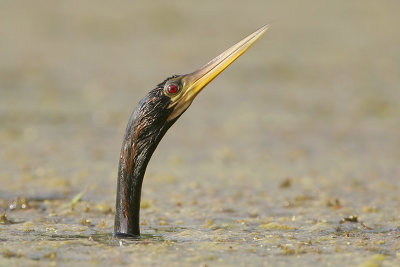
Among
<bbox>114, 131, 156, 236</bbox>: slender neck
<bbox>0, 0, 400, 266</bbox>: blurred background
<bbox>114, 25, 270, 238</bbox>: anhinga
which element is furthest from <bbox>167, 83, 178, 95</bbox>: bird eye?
<bbox>0, 0, 400, 266</bbox>: blurred background

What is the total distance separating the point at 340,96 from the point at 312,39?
3519 millimetres

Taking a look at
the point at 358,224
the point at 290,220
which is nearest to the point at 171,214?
the point at 290,220

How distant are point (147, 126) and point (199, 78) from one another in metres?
0.48

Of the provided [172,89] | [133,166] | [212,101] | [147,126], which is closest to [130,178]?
[133,166]

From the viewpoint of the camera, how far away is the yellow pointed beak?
5.42m

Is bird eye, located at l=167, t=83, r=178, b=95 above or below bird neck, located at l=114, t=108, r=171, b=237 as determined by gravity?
above

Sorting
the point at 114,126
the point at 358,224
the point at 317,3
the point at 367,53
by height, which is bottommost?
the point at 358,224

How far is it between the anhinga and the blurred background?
819 mm

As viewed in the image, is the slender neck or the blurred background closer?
the slender neck

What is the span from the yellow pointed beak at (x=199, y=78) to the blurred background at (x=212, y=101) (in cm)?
132

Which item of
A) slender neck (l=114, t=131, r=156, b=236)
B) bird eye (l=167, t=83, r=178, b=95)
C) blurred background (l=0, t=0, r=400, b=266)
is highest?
blurred background (l=0, t=0, r=400, b=266)

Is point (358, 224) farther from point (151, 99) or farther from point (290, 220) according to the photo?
point (151, 99)

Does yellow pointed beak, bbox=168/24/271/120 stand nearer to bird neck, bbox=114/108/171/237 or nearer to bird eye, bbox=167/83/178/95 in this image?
bird eye, bbox=167/83/178/95

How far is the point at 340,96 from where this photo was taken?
45.4 ft
